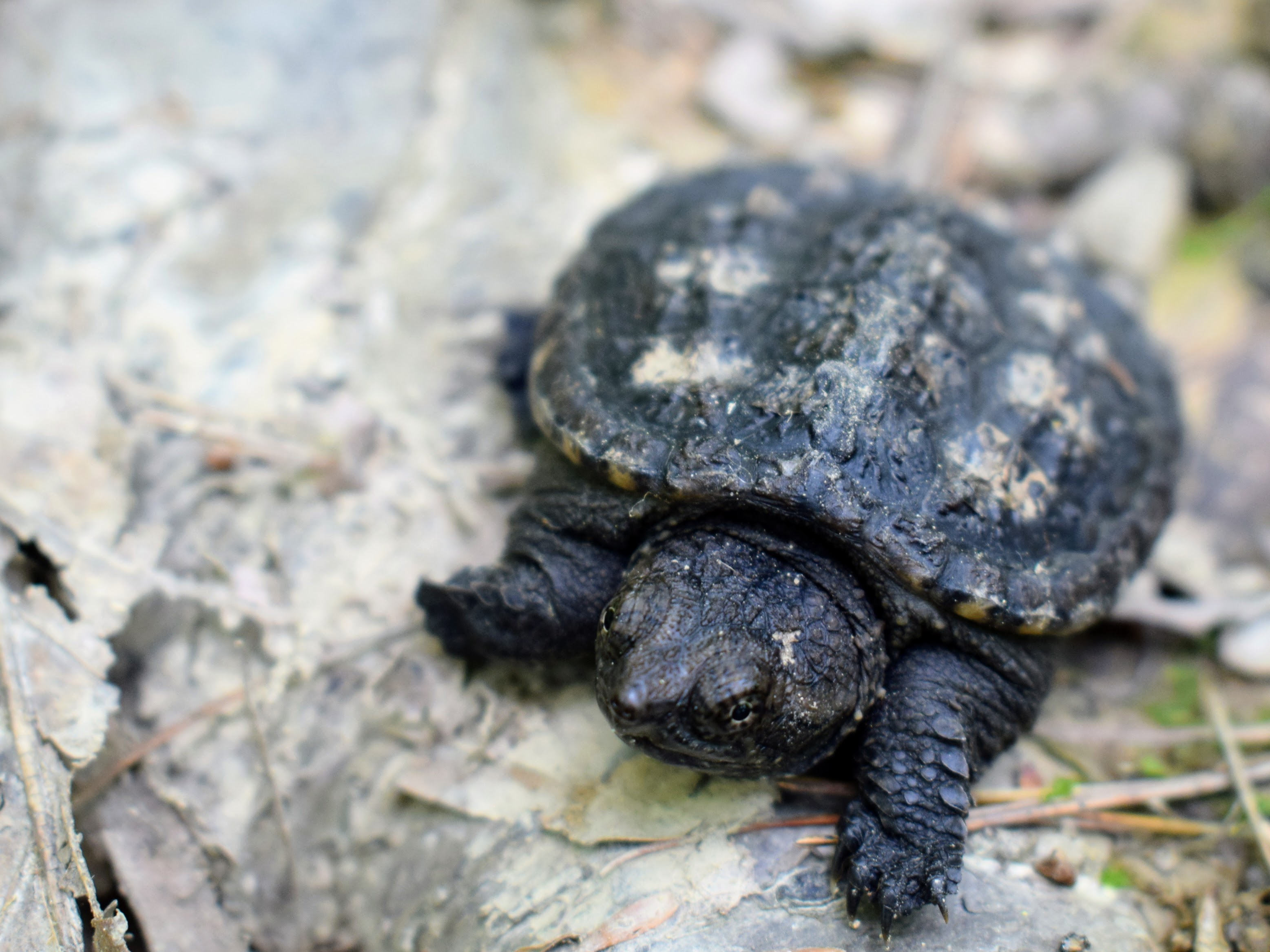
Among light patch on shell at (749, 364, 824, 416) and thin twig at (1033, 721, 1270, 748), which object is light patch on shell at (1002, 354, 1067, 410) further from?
thin twig at (1033, 721, 1270, 748)

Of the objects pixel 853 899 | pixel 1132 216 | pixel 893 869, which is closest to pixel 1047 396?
pixel 893 869

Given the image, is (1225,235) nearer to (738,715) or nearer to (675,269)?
(675,269)

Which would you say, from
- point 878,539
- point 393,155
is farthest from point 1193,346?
point 393,155

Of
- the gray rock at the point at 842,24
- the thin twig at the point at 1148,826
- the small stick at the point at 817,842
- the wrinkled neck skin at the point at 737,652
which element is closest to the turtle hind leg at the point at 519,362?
the wrinkled neck skin at the point at 737,652

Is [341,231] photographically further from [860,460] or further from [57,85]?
[860,460]

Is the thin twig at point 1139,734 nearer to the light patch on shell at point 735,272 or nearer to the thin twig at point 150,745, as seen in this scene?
the light patch on shell at point 735,272

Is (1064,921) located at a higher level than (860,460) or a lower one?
lower
